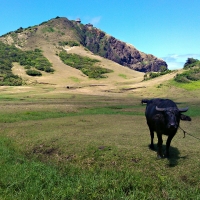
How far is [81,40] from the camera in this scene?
16762cm

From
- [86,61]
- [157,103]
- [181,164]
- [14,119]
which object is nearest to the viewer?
[181,164]

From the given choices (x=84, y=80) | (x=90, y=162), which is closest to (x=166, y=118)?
(x=90, y=162)

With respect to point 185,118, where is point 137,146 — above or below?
below

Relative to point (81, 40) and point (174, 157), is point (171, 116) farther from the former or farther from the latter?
point (81, 40)

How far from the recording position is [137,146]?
1413 centimetres

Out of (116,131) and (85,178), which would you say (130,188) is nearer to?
(85,178)

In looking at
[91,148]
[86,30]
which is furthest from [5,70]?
[86,30]

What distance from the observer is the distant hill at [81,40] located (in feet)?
467

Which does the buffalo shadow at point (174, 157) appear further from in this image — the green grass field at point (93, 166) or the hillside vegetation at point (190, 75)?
the hillside vegetation at point (190, 75)

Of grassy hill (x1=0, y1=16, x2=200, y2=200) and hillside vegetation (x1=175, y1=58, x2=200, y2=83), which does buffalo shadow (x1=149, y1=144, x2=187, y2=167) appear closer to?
grassy hill (x1=0, y1=16, x2=200, y2=200)

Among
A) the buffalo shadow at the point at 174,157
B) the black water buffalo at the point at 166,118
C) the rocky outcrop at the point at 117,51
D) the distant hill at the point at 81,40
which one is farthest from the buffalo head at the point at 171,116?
the rocky outcrop at the point at 117,51

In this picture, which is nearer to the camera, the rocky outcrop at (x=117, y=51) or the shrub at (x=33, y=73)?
the shrub at (x=33, y=73)

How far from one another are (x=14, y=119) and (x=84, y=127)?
7.45 metres

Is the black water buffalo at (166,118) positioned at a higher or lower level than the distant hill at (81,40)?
lower
